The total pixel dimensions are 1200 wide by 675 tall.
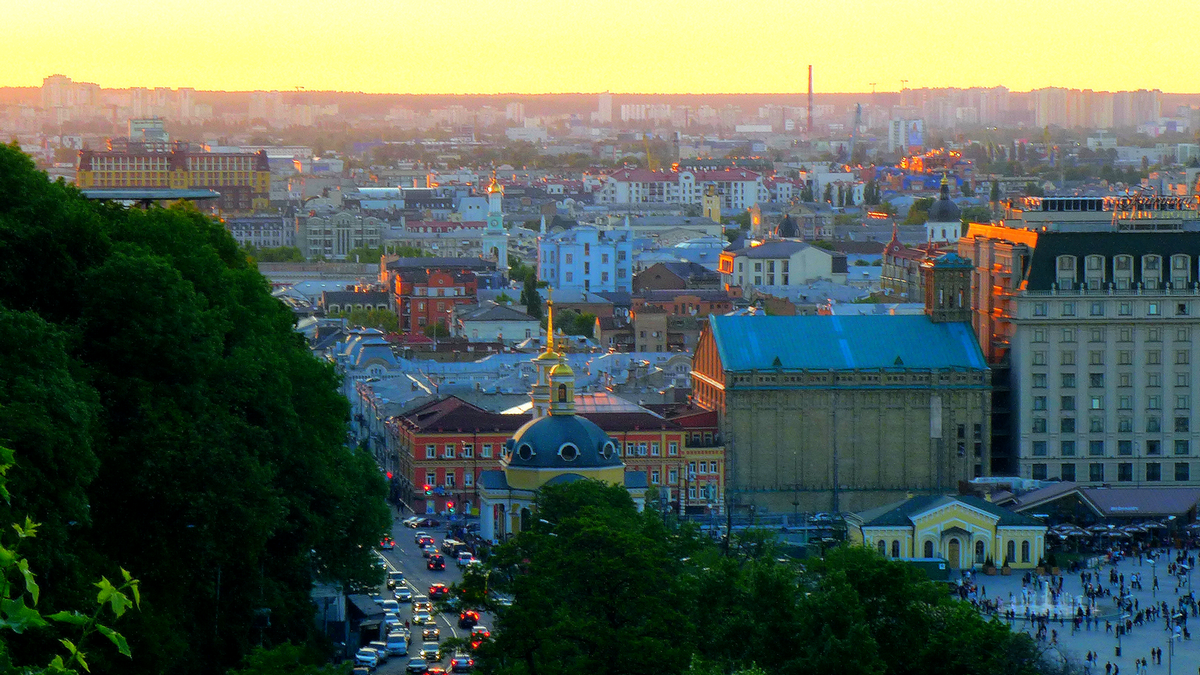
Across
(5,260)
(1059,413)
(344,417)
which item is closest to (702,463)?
(1059,413)

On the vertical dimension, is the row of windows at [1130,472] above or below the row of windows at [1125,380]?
below

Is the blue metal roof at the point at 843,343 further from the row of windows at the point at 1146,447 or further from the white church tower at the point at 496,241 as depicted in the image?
the white church tower at the point at 496,241

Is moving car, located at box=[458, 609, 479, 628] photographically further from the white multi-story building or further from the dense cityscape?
the white multi-story building

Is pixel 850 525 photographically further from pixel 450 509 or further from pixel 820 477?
Answer: pixel 450 509

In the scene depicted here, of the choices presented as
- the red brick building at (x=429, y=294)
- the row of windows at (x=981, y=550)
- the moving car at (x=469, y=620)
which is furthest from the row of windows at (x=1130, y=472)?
the red brick building at (x=429, y=294)

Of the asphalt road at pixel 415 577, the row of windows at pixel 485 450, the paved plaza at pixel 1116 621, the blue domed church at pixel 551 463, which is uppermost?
the blue domed church at pixel 551 463
